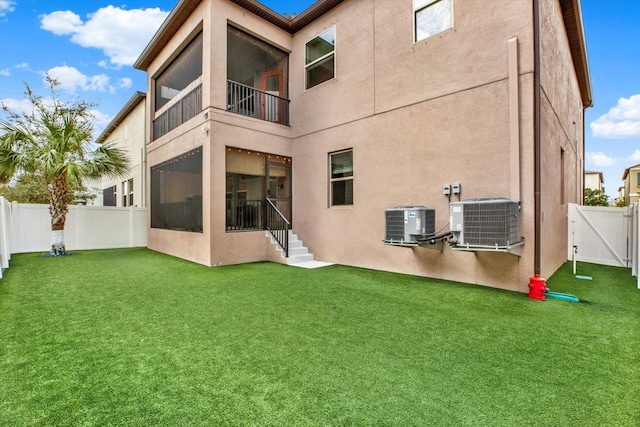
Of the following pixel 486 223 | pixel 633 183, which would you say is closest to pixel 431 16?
pixel 486 223

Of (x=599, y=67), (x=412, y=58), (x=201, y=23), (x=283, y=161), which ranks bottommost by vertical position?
(x=283, y=161)

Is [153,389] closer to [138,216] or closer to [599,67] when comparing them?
[138,216]

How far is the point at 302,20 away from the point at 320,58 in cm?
129

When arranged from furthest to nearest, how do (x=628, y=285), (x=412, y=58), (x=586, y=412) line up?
(x=412, y=58) < (x=628, y=285) < (x=586, y=412)

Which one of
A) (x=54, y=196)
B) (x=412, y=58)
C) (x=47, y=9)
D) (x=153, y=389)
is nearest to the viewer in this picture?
(x=153, y=389)

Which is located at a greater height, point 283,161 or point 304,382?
point 283,161

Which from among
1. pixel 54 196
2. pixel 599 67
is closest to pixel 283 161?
pixel 54 196

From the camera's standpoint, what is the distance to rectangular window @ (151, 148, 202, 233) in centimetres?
764

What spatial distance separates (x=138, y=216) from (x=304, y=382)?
11470 mm

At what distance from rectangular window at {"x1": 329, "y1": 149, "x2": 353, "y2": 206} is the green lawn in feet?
9.95

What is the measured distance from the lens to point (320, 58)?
7996mm

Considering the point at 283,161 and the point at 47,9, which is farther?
the point at 47,9

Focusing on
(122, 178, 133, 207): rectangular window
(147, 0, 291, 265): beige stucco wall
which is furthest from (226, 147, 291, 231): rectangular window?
(122, 178, 133, 207): rectangular window

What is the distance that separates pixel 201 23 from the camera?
7559 mm
